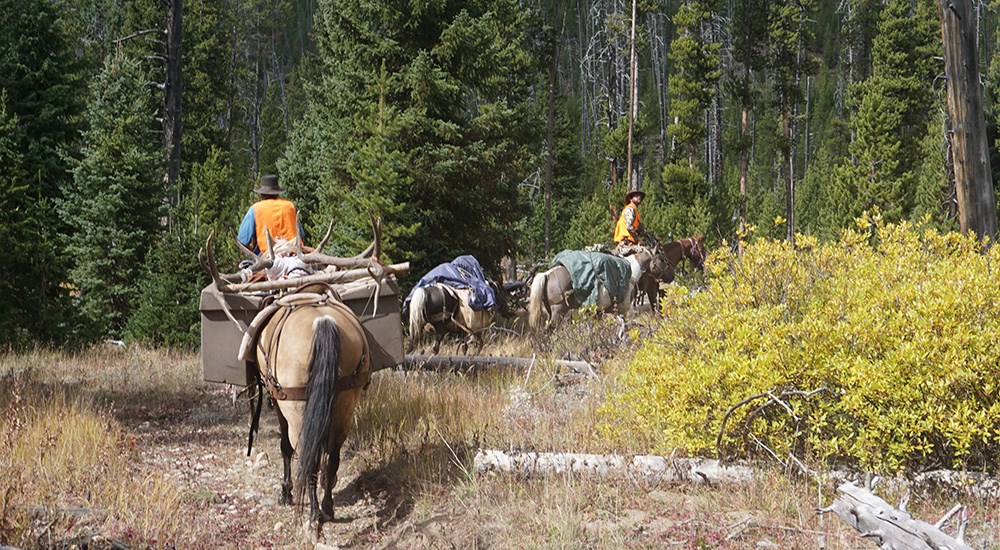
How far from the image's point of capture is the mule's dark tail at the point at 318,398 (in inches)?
198

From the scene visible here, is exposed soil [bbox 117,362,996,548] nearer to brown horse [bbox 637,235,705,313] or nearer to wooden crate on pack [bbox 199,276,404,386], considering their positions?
wooden crate on pack [bbox 199,276,404,386]

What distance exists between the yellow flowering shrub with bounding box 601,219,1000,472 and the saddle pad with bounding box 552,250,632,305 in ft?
18.1

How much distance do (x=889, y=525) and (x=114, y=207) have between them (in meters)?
13.5

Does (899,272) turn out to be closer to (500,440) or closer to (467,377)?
(500,440)

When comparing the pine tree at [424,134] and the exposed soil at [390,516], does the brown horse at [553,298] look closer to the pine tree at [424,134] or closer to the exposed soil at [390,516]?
the pine tree at [424,134]

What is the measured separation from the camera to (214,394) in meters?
9.91

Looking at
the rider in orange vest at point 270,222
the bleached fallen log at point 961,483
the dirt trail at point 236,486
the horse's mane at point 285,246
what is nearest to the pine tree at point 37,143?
the dirt trail at point 236,486

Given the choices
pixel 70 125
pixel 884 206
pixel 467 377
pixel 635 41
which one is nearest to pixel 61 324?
pixel 70 125

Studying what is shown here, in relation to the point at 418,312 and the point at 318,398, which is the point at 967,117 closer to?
the point at 418,312

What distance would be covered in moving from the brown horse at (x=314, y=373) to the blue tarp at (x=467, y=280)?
15.9 ft

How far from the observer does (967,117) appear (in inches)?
368

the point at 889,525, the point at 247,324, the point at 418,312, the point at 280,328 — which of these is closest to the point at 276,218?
the point at 247,324

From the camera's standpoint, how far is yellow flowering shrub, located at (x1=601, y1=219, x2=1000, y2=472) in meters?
5.09

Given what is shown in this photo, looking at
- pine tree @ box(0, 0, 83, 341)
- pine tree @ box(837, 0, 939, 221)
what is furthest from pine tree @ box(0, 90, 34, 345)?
pine tree @ box(837, 0, 939, 221)
